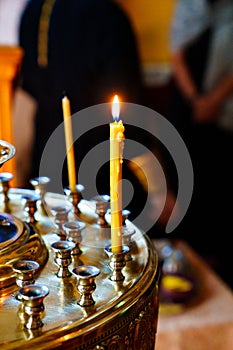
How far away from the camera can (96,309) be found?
56 centimetres

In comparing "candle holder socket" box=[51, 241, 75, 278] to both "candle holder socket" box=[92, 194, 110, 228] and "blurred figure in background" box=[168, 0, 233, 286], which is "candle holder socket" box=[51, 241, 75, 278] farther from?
"blurred figure in background" box=[168, 0, 233, 286]

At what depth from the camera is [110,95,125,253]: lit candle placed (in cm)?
56

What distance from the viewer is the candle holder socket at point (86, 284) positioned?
55cm

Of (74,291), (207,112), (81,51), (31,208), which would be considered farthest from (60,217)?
(207,112)

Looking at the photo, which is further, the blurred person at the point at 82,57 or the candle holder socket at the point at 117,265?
the blurred person at the point at 82,57

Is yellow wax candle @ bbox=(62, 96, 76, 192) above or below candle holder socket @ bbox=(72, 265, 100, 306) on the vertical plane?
above

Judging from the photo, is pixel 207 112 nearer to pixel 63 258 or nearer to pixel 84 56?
pixel 84 56

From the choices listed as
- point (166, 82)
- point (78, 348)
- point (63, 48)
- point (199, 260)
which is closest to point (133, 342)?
point (78, 348)

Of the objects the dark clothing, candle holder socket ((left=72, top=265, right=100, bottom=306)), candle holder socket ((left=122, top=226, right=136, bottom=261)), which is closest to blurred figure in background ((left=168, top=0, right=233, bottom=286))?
the dark clothing

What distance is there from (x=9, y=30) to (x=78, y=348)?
277cm

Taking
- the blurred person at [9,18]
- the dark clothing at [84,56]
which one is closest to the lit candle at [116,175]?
the dark clothing at [84,56]

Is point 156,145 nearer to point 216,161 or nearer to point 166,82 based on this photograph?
point 216,161

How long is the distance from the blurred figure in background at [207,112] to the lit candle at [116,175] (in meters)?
2.00

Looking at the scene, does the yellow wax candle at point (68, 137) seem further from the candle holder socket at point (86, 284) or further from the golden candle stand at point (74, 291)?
the candle holder socket at point (86, 284)
